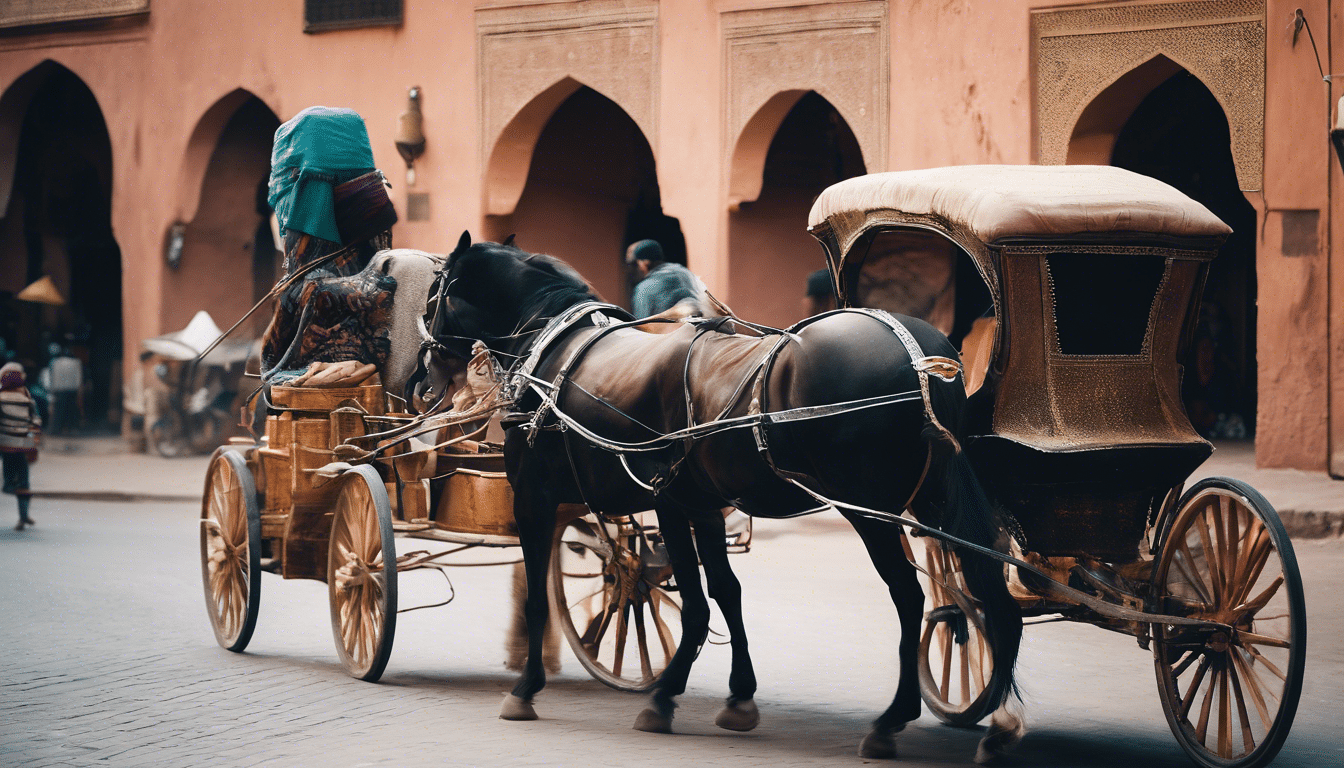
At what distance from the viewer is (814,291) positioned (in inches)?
360

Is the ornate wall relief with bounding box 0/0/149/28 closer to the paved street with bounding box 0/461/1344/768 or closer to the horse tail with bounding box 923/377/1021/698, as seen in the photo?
the paved street with bounding box 0/461/1344/768

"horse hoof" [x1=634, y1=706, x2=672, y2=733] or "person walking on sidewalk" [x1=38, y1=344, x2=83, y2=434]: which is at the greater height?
"person walking on sidewalk" [x1=38, y1=344, x2=83, y2=434]

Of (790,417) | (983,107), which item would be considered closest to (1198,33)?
(983,107)

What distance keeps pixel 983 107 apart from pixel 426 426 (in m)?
Answer: 8.38

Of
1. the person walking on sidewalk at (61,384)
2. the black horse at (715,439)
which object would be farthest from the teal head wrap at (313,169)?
the person walking on sidewalk at (61,384)

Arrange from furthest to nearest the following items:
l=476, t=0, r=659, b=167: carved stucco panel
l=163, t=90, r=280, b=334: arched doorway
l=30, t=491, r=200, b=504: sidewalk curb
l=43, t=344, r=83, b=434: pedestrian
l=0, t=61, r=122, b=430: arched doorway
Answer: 1. l=0, t=61, r=122, b=430: arched doorway
2. l=43, t=344, r=83, b=434: pedestrian
3. l=163, t=90, r=280, b=334: arched doorway
4. l=476, t=0, r=659, b=167: carved stucco panel
5. l=30, t=491, r=200, b=504: sidewalk curb

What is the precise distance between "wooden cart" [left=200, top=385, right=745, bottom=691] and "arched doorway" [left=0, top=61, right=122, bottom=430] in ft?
55.7

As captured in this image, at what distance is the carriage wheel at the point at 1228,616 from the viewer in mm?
3896

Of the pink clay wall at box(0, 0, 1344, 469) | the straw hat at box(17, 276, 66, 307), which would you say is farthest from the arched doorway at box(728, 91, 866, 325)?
the straw hat at box(17, 276, 66, 307)

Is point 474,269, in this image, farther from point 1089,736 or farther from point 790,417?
point 1089,736

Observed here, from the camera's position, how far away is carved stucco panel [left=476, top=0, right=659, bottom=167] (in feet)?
47.4

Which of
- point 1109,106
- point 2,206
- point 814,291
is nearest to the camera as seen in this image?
point 814,291

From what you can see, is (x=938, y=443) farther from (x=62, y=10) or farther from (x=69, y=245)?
(x=69, y=245)

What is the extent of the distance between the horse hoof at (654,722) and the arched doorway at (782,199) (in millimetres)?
9323
